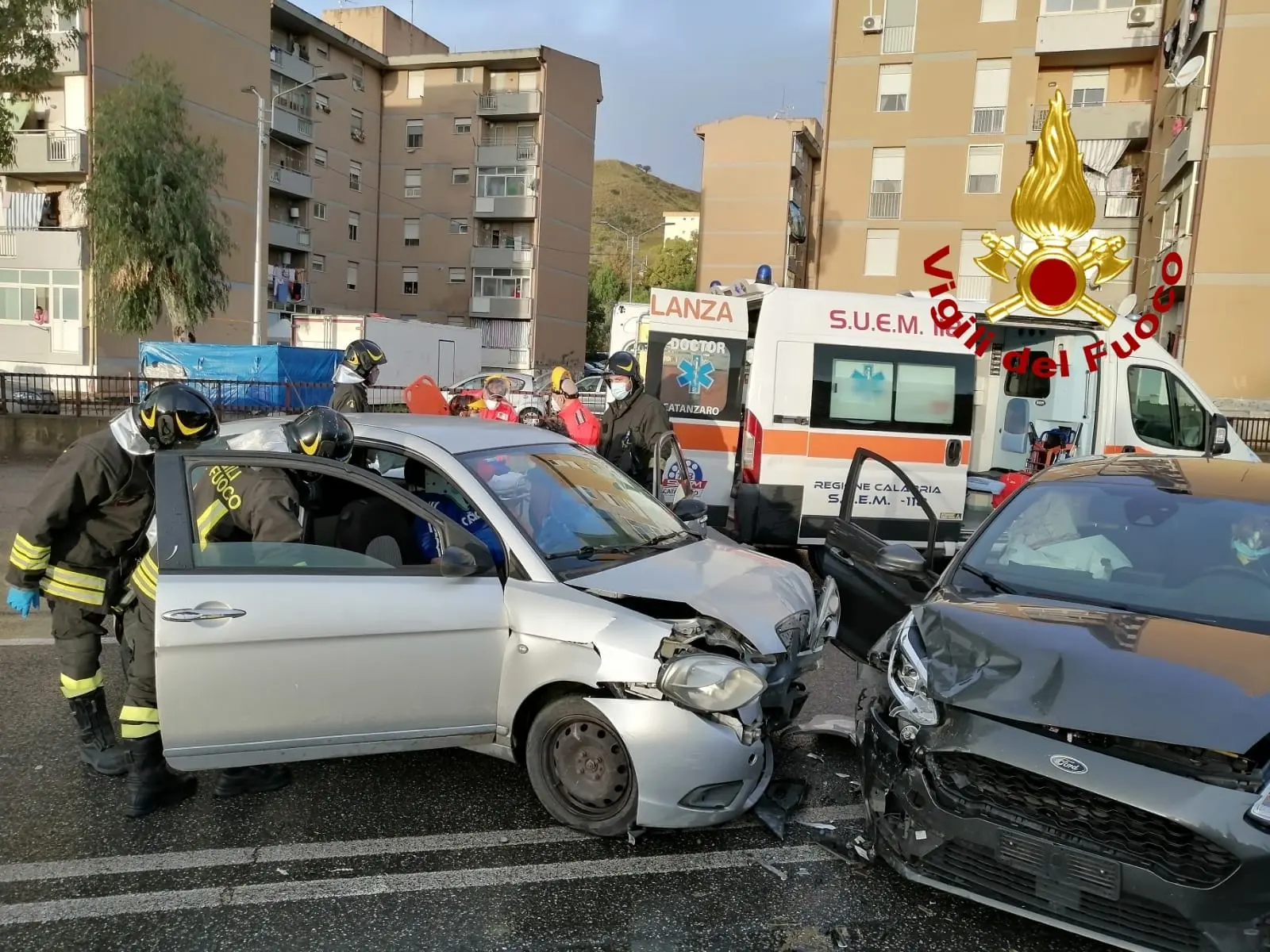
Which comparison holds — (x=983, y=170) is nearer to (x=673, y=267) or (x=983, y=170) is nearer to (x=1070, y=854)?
(x=1070, y=854)

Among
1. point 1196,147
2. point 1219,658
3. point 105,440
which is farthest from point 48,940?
point 1196,147

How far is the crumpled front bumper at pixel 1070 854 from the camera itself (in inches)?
89.6

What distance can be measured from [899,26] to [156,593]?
3367 centimetres

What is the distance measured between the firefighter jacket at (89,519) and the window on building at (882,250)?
31.5 m

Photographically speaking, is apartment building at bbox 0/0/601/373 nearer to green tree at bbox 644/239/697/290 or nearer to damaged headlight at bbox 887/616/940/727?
green tree at bbox 644/239/697/290

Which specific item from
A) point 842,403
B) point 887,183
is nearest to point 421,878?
point 842,403

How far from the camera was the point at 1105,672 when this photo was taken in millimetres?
2672

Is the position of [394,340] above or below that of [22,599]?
above

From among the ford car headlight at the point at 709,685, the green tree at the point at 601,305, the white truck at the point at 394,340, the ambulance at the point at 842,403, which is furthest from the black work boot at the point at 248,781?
the green tree at the point at 601,305

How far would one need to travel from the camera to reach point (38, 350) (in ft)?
93.5

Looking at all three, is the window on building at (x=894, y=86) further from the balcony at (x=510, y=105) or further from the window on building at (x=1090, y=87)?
the balcony at (x=510, y=105)

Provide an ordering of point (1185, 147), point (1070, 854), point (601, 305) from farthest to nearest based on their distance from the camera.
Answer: point (601, 305)
point (1185, 147)
point (1070, 854)

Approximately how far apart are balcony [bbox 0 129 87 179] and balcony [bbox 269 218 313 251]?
574 inches

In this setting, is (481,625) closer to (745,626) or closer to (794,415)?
(745,626)
